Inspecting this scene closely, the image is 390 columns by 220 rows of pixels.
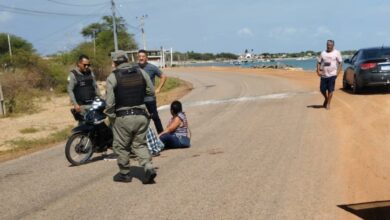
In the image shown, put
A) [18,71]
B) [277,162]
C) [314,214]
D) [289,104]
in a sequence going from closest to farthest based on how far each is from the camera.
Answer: [314,214], [277,162], [289,104], [18,71]

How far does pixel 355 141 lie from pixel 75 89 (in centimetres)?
510

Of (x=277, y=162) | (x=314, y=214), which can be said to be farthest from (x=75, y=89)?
(x=314, y=214)

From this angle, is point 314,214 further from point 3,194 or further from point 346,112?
point 346,112

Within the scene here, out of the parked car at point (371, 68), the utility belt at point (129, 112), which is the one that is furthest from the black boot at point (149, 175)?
the parked car at point (371, 68)

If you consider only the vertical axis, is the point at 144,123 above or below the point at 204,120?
above

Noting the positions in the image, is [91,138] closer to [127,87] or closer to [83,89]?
[83,89]

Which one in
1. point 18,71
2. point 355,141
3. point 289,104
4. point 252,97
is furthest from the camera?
point 18,71

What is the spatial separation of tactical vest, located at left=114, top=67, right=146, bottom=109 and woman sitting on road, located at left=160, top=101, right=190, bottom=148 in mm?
2558

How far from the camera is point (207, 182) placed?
7.19m

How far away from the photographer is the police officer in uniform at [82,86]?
9.10 metres

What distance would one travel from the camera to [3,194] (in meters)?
7.30

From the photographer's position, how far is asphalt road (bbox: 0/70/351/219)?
5980 mm

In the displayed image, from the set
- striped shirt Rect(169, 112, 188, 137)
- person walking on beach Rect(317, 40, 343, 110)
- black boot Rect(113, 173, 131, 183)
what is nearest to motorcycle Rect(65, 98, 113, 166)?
striped shirt Rect(169, 112, 188, 137)

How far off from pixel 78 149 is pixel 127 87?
239 cm
